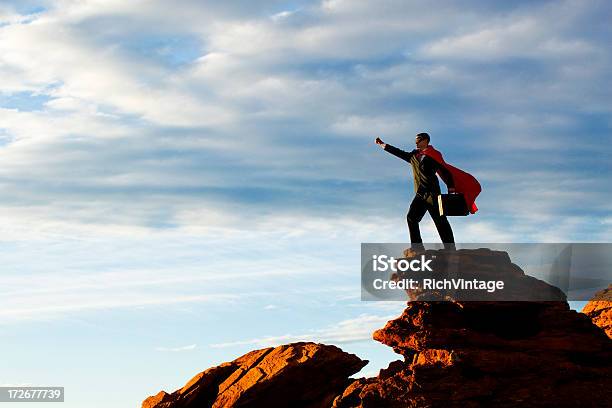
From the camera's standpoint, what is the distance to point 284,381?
3322 cm

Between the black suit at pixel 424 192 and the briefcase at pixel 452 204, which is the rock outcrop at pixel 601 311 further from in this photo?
the black suit at pixel 424 192

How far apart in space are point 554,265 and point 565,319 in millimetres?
2394

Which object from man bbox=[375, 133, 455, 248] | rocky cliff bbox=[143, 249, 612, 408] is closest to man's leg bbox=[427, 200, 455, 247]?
man bbox=[375, 133, 455, 248]

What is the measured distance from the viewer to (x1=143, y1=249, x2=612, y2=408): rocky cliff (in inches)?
1160

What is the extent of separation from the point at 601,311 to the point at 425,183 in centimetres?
1693

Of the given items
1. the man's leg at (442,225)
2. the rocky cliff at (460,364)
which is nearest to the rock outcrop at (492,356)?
the rocky cliff at (460,364)

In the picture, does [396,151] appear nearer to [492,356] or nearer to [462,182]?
[462,182]

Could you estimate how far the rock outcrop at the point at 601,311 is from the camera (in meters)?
40.1

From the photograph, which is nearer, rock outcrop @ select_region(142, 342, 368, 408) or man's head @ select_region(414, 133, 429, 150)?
man's head @ select_region(414, 133, 429, 150)

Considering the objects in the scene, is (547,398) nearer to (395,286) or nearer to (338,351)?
(395,286)

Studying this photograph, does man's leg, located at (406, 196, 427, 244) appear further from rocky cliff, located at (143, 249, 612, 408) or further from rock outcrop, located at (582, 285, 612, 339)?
rock outcrop, located at (582, 285, 612, 339)

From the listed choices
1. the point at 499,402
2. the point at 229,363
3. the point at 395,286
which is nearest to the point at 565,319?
the point at 499,402

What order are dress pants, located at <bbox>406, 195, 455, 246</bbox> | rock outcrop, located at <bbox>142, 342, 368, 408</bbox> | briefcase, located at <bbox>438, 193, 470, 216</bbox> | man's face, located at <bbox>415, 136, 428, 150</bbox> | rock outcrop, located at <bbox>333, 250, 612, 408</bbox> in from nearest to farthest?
1. rock outcrop, located at <bbox>333, 250, 612, 408</bbox>
2. briefcase, located at <bbox>438, 193, 470, 216</bbox>
3. dress pants, located at <bbox>406, 195, 455, 246</bbox>
4. man's face, located at <bbox>415, 136, 428, 150</bbox>
5. rock outcrop, located at <bbox>142, 342, 368, 408</bbox>

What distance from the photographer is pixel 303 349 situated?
34531 mm
